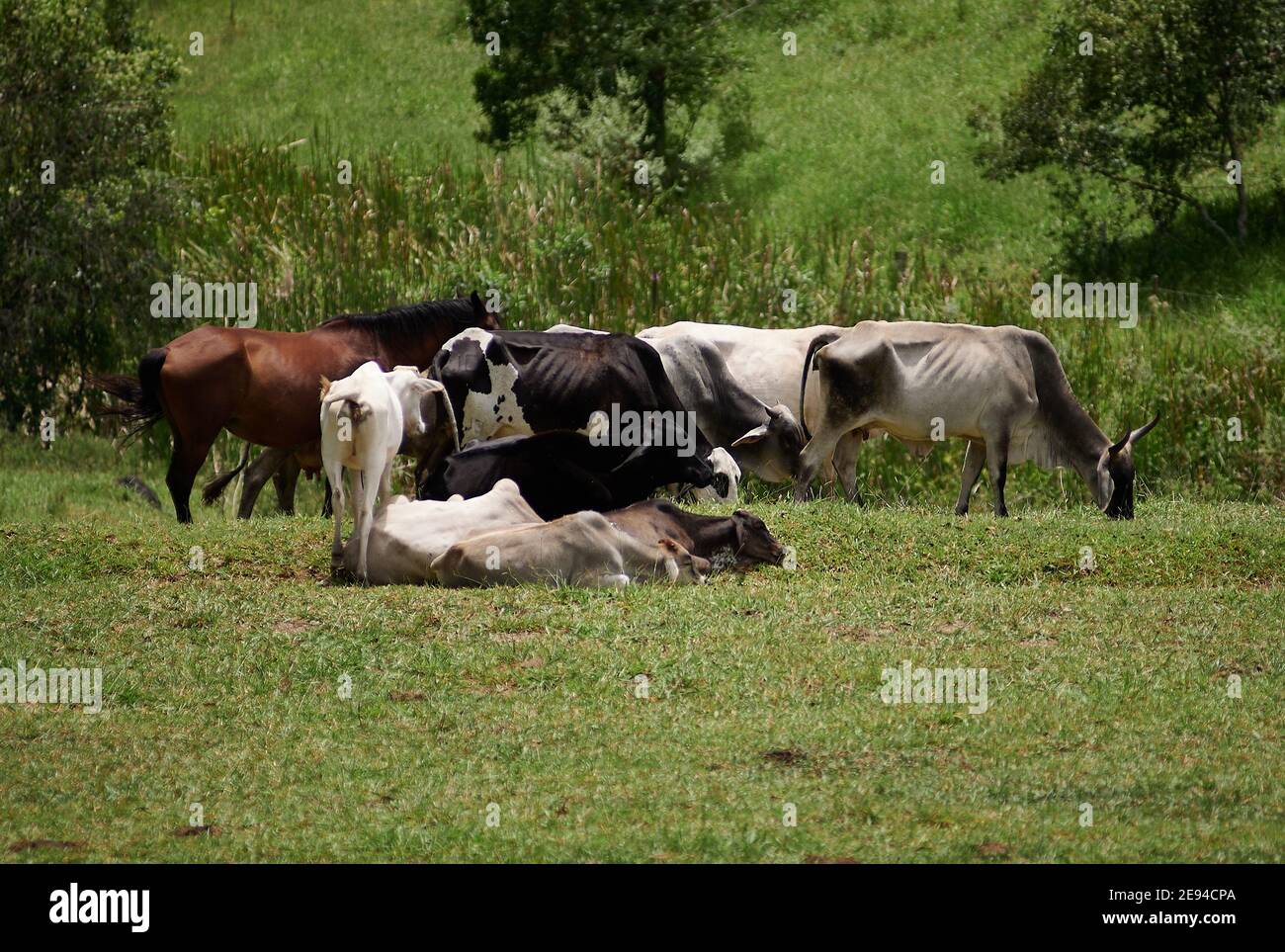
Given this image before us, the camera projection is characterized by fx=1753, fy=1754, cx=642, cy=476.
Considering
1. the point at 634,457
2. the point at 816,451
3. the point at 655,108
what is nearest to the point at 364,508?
the point at 634,457

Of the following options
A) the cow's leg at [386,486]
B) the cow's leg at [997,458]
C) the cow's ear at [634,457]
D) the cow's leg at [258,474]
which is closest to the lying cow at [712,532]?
the cow's ear at [634,457]

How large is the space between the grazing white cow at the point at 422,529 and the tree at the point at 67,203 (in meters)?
9.90

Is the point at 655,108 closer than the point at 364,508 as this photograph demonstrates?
No

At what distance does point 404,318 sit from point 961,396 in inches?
197

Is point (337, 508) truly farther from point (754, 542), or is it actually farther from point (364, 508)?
point (754, 542)

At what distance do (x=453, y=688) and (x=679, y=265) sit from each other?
1234 centimetres

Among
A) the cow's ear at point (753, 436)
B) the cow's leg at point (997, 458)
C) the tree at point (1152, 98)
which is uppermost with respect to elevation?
the tree at point (1152, 98)

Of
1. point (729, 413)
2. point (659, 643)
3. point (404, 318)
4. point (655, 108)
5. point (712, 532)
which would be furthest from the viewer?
point (655, 108)

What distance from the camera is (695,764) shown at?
8180mm

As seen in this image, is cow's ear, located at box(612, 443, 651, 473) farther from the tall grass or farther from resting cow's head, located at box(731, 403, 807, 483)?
the tall grass

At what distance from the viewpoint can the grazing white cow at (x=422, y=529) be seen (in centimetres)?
1189

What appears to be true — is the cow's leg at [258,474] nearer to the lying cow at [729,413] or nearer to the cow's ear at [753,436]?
the lying cow at [729,413]

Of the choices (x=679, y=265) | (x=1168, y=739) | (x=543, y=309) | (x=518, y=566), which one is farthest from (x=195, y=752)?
(x=679, y=265)

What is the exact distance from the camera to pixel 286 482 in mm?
16094
